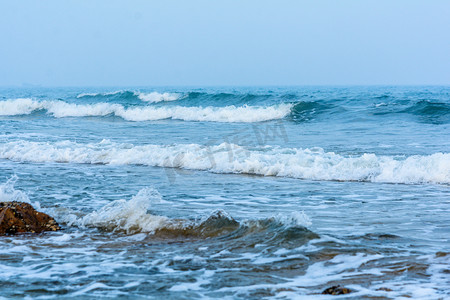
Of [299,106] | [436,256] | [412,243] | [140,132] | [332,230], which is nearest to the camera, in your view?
[436,256]

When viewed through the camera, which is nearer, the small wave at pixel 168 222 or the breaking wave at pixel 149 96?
the small wave at pixel 168 222

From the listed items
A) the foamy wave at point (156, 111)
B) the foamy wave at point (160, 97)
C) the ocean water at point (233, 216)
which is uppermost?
the foamy wave at point (160, 97)

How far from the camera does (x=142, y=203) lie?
22.0 ft

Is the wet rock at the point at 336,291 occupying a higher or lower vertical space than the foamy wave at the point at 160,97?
lower

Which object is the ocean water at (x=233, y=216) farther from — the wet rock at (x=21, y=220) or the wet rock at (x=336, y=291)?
the wet rock at (x=21, y=220)

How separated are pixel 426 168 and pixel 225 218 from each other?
16.5ft

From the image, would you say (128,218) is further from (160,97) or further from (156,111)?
(160,97)

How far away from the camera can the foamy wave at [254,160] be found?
9.41m

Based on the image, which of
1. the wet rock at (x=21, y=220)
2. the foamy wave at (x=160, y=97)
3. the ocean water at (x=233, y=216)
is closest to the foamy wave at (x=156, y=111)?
the foamy wave at (x=160, y=97)

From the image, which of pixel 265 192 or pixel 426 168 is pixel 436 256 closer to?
pixel 265 192

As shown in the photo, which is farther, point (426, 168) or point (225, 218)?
point (426, 168)

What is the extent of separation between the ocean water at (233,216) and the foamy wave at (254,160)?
4 centimetres

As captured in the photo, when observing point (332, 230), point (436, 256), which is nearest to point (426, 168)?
point (332, 230)

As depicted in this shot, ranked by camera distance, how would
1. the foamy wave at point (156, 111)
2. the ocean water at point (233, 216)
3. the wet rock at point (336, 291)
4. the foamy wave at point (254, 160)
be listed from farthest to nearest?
the foamy wave at point (156, 111), the foamy wave at point (254, 160), the ocean water at point (233, 216), the wet rock at point (336, 291)
